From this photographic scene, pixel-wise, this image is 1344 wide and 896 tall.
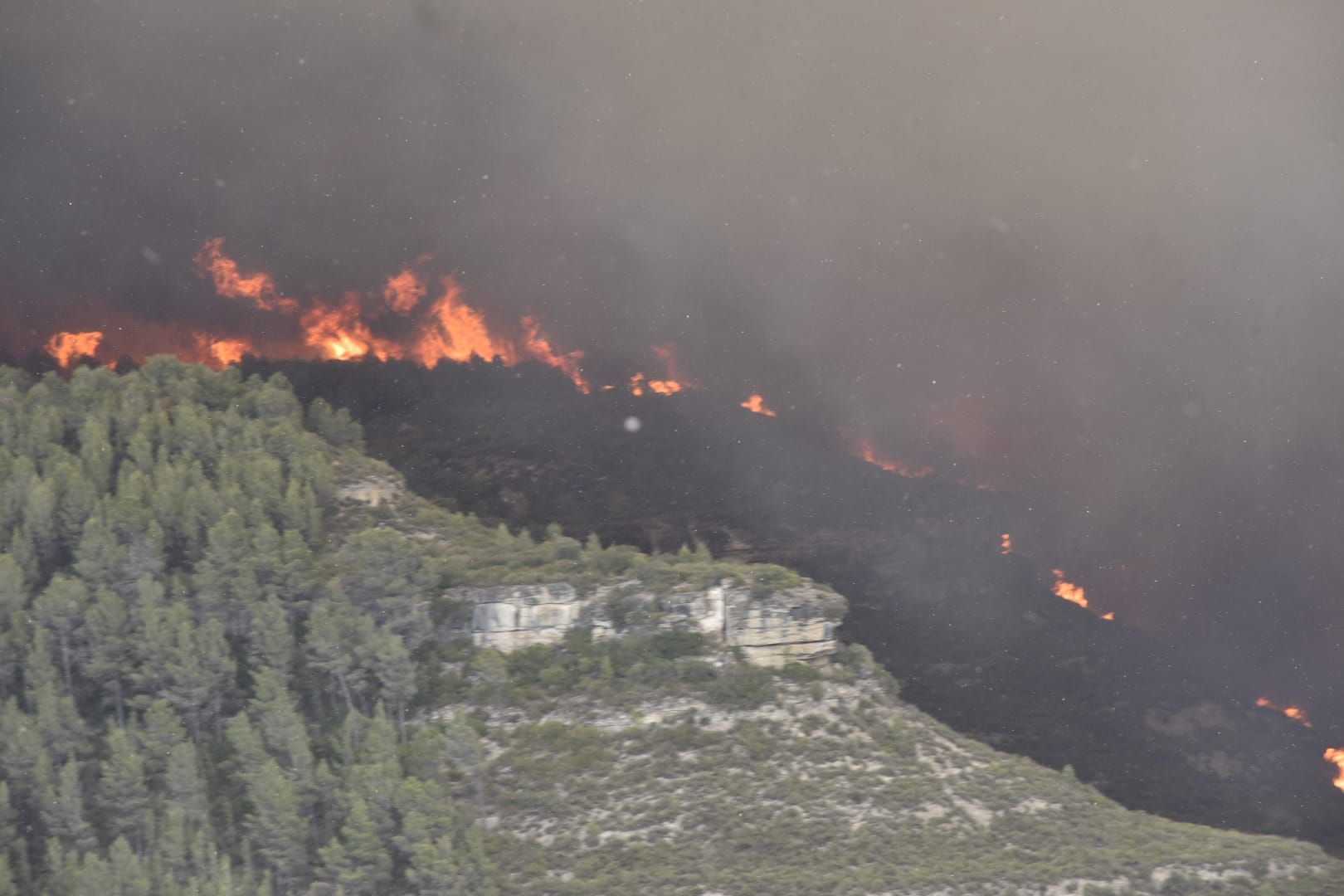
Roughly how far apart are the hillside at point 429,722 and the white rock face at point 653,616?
0.51ft

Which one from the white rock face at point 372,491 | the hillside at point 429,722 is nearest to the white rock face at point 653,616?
the hillside at point 429,722

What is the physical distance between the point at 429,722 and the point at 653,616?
14.7 meters

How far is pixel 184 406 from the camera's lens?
128 meters

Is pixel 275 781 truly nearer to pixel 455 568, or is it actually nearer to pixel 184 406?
pixel 455 568

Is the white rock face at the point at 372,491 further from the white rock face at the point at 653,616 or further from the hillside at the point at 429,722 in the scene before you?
the white rock face at the point at 653,616

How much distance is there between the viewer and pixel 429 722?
11350cm

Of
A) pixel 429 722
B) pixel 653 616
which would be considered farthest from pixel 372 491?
pixel 653 616

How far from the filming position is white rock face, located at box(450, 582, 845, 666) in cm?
11825

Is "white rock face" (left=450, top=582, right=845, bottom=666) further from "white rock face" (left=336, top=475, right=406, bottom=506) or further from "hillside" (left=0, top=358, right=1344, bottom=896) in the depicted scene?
"white rock face" (left=336, top=475, right=406, bottom=506)

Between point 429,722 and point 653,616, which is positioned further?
point 653,616

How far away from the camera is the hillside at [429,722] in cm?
10200

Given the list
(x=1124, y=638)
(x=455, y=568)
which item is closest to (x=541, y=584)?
(x=455, y=568)

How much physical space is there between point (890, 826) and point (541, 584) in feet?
83.6

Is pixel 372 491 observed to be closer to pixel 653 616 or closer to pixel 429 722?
pixel 429 722
